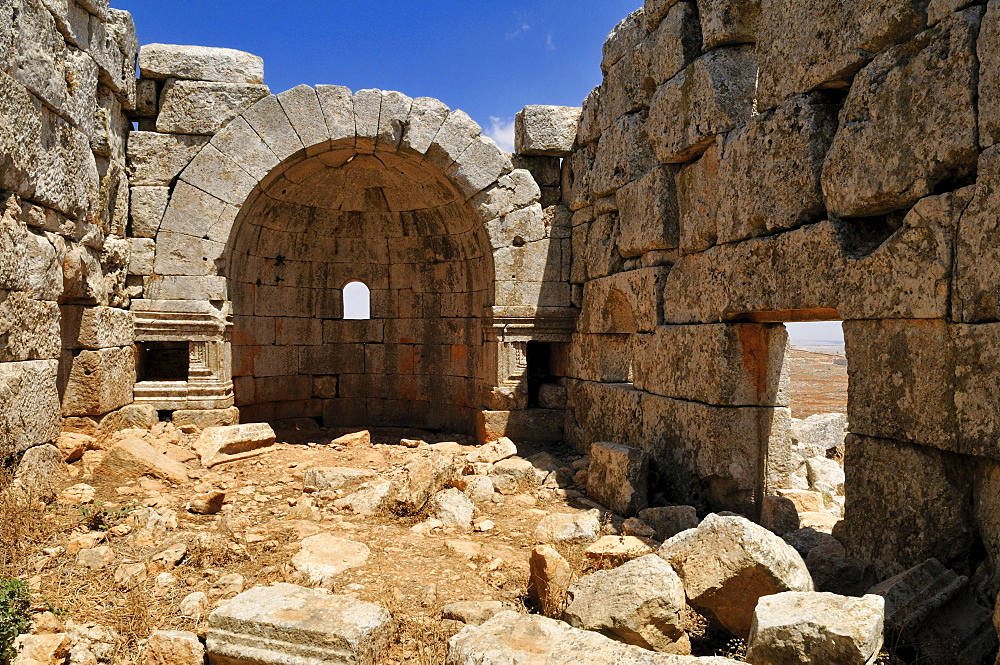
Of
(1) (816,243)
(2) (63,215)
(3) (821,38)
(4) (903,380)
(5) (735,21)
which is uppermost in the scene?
(5) (735,21)

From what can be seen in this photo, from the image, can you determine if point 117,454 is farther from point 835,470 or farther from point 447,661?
point 835,470

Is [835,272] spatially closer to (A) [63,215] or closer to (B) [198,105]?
Result: (A) [63,215]

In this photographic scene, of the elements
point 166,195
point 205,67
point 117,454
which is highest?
point 205,67

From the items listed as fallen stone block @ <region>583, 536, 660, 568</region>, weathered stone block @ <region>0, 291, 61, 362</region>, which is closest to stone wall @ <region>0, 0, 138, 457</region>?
weathered stone block @ <region>0, 291, 61, 362</region>

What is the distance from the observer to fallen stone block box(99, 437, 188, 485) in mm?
5531

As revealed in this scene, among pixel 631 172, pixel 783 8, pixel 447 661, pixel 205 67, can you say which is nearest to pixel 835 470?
pixel 631 172

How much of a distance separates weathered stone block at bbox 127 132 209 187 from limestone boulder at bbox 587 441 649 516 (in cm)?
504

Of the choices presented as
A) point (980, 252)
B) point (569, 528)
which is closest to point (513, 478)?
point (569, 528)

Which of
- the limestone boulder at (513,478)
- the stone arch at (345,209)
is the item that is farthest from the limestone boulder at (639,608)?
the stone arch at (345,209)

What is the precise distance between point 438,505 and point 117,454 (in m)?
2.68

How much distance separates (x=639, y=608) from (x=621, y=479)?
7.78 feet

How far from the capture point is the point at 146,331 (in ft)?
22.6

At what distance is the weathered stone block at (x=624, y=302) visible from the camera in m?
5.96

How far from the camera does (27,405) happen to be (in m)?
4.57
